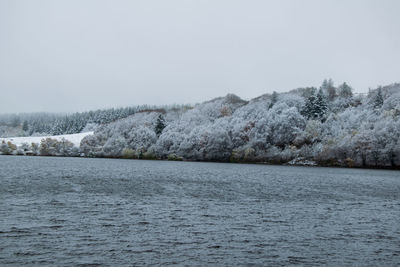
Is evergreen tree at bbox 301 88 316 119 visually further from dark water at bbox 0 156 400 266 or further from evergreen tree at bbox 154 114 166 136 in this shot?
dark water at bbox 0 156 400 266

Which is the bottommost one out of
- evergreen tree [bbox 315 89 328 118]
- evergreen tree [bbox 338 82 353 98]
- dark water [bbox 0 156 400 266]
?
dark water [bbox 0 156 400 266]

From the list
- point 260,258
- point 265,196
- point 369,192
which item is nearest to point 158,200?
point 265,196

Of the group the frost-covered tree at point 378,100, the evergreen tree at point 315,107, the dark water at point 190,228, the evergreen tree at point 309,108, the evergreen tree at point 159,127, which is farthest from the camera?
the evergreen tree at point 159,127

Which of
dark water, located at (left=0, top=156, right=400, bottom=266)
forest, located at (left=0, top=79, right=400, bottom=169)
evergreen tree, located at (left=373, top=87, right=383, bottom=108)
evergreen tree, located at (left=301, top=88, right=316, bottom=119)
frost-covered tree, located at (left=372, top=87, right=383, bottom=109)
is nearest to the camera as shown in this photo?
dark water, located at (left=0, top=156, right=400, bottom=266)

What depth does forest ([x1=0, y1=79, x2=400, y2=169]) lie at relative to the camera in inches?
4508

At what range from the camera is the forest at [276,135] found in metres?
114

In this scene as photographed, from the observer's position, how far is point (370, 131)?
112312mm

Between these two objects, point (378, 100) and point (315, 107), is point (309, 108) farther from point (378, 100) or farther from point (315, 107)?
point (378, 100)

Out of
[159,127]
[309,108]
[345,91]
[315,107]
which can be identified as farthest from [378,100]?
[159,127]

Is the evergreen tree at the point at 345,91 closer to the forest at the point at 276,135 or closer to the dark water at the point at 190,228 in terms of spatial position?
the forest at the point at 276,135

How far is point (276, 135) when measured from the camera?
13400cm

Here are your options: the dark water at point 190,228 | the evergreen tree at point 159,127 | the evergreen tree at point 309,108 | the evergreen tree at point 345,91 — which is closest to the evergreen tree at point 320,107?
the evergreen tree at point 309,108

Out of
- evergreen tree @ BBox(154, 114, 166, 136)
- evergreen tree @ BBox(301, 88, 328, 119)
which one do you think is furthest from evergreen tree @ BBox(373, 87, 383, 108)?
evergreen tree @ BBox(154, 114, 166, 136)

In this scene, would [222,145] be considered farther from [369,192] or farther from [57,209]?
[57,209]
